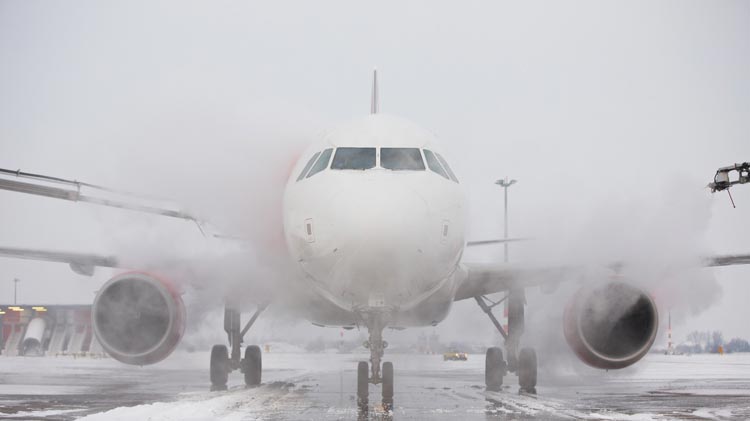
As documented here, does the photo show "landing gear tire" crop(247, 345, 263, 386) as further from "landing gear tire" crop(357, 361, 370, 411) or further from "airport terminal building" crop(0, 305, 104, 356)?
"airport terminal building" crop(0, 305, 104, 356)

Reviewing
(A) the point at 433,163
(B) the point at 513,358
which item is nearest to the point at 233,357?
(B) the point at 513,358

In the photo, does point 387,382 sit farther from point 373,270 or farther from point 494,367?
point 494,367

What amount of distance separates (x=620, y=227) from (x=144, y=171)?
9.39 metres

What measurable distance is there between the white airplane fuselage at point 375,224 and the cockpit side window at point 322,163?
42mm

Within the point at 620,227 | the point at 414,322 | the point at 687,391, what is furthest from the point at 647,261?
the point at 414,322

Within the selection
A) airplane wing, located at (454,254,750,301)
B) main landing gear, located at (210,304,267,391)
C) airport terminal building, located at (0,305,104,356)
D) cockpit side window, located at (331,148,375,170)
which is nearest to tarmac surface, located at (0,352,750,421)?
main landing gear, located at (210,304,267,391)

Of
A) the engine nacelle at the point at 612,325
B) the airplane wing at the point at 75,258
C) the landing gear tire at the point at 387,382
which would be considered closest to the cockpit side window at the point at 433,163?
the landing gear tire at the point at 387,382

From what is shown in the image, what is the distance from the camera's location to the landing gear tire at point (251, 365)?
18141 millimetres

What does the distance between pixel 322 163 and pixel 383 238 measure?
2.32 metres

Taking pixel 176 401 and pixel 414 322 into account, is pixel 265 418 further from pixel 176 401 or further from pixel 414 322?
pixel 414 322

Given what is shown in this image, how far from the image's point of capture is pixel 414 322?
53.0ft

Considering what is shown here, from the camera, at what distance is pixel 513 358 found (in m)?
17.8

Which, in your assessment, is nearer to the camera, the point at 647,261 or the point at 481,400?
the point at 481,400

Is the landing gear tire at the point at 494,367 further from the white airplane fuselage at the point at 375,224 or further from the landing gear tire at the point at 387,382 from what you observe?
the white airplane fuselage at the point at 375,224
